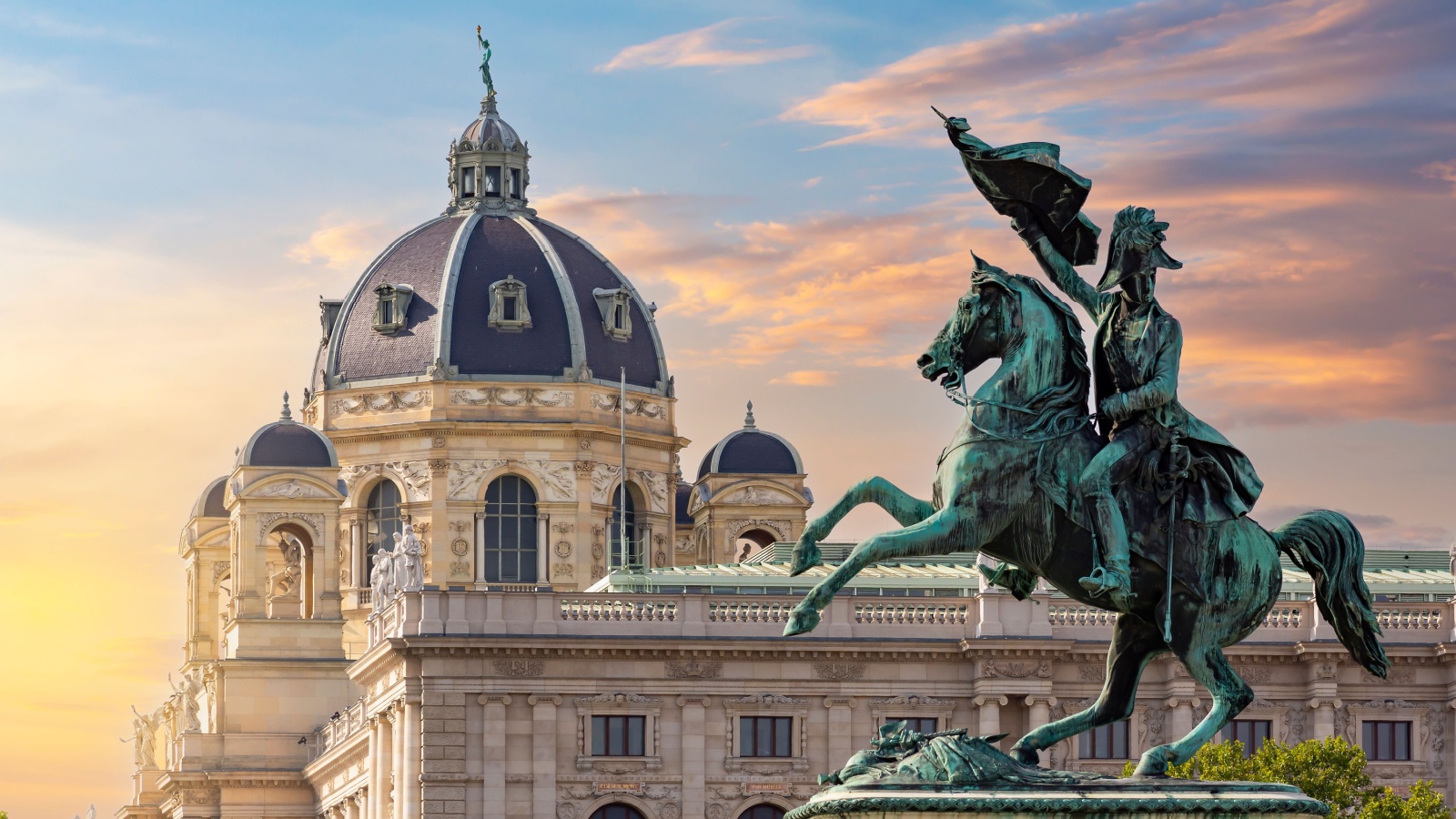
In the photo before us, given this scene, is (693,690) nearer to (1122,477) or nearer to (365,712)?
(365,712)

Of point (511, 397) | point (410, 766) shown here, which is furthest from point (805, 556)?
point (511, 397)

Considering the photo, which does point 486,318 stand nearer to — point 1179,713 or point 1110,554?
point 1179,713

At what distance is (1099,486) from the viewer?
2491 centimetres

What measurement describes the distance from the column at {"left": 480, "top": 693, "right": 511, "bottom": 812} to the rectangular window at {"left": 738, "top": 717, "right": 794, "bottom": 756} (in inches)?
255

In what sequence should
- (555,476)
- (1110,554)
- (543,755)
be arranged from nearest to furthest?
Answer: (1110,554)
(543,755)
(555,476)

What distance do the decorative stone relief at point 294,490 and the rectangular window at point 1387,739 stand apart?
1595 inches

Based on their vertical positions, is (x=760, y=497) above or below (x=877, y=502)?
above

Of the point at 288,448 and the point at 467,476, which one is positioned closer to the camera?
the point at 288,448

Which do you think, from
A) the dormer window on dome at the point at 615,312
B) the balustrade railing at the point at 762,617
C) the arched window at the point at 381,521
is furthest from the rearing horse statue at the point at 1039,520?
the dormer window on dome at the point at 615,312

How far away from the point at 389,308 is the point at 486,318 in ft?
12.3

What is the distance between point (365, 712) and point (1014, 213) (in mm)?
78482

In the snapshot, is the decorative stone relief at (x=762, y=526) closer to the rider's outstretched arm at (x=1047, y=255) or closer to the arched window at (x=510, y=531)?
the arched window at (x=510, y=531)

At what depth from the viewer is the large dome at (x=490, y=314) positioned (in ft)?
431

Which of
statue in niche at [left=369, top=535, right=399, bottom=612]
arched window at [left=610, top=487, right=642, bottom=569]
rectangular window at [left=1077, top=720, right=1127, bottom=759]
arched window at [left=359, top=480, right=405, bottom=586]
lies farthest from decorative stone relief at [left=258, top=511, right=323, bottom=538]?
rectangular window at [left=1077, top=720, right=1127, bottom=759]
